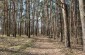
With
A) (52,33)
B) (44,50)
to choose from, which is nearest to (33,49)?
(44,50)

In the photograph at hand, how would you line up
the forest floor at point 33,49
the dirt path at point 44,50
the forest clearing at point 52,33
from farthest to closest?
1. the forest clearing at point 52,33
2. the dirt path at point 44,50
3. the forest floor at point 33,49

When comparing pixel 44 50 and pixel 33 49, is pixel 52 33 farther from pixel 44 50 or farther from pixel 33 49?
pixel 44 50

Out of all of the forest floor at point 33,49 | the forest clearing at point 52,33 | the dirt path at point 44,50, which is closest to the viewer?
the forest floor at point 33,49

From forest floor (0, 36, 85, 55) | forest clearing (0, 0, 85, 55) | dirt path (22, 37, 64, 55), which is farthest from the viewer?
forest clearing (0, 0, 85, 55)

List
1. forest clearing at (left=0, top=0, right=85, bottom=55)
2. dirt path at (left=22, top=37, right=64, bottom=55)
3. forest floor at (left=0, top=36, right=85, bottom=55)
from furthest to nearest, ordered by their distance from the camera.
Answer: forest clearing at (left=0, top=0, right=85, bottom=55), dirt path at (left=22, top=37, right=64, bottom=55), forest floor at (left=0, top=36, right=85, bottom=55)

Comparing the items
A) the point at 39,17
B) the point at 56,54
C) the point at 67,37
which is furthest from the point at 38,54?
the point at 39,17

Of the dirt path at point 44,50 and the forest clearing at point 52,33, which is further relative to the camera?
the forest clearing at point 52,33

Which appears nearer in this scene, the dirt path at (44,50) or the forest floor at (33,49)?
the forest floor at (33,49)

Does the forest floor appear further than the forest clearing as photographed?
No

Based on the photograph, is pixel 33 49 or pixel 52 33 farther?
pixel 52 33

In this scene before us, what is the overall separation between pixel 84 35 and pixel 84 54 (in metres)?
1.46

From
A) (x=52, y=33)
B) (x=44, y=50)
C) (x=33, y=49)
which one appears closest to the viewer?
(x=44, y=50)

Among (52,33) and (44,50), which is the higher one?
(52,33)

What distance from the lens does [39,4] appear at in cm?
6219
